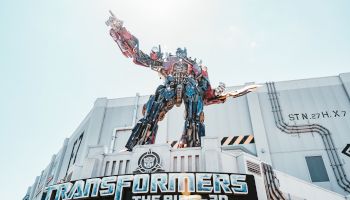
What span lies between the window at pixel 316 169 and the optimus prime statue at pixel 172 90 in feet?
25.6

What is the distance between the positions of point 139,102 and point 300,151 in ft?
40.7

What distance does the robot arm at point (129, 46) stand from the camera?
1322 cm

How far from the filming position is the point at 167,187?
27.8 feet

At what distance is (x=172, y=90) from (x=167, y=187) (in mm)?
5303

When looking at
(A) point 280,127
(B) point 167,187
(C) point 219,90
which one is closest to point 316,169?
(A) point 280,127

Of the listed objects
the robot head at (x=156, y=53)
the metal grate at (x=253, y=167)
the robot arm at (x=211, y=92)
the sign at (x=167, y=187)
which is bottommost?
the sign at (x=167, y=187)

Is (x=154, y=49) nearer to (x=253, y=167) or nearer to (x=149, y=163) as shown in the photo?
(x=149, y=163)

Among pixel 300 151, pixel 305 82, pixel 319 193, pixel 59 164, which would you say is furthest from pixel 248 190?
pixel 59 164

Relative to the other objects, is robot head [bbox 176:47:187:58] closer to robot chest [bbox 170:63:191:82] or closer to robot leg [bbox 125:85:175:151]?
robot chest [bbox 170:63:191:82]

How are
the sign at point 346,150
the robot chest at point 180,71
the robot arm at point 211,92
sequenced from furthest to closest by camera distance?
the sign at point 346,150
the robot arm at point 211,92
the robot chest at point 180,71

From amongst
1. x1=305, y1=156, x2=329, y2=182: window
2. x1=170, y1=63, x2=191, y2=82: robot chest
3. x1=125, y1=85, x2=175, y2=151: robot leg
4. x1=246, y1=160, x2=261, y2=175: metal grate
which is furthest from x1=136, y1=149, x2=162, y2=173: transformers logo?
x1=305, y1=156, x2=329, y2=182: window

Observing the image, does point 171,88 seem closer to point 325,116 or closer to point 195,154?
point 195,154

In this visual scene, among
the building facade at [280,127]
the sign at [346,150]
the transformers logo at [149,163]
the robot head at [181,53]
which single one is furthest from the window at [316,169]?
the transformers logo at [149,163]

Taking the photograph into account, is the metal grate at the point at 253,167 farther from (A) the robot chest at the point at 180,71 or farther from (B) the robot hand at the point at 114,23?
(B) the robot hand at the point at 114,23
